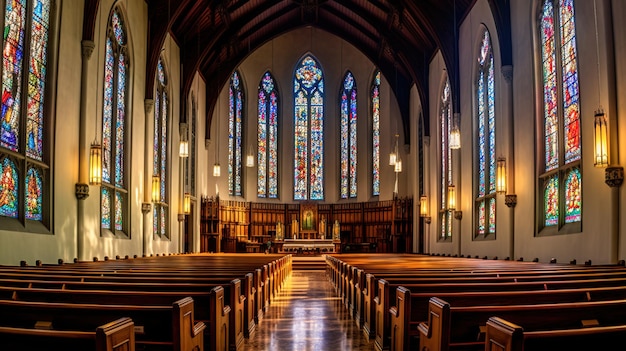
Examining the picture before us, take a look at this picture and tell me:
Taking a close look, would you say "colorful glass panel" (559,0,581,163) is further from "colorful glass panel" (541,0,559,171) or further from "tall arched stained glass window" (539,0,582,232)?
"colorful glass panel" (541,0,559,171)

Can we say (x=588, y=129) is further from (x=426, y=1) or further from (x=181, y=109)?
(x=181, y=109)

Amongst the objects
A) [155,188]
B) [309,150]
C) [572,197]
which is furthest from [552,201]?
[309,150]

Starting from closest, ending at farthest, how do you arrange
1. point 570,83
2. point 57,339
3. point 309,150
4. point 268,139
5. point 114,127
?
point 57,339, point 570,83, point 114,127, point 268,139, point 309,150

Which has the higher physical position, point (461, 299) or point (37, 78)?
point (37, 78)

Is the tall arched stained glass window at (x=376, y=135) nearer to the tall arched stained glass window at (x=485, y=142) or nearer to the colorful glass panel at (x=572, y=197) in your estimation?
the tall arched stained glass window at (x=485, y=142)

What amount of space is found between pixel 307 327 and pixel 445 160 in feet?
56.8

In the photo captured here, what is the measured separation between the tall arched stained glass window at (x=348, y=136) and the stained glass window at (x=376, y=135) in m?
1.42

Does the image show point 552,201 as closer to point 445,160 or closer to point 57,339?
point 445,160

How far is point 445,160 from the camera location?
953 inches

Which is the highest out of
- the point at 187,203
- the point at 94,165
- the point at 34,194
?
the point at 94,165

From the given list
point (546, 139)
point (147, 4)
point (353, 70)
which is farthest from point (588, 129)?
point (353, 70)

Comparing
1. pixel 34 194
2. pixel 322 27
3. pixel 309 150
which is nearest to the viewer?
pixel 34 194

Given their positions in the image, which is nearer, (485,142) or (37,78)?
(37,78)

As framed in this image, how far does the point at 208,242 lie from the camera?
2958cm
